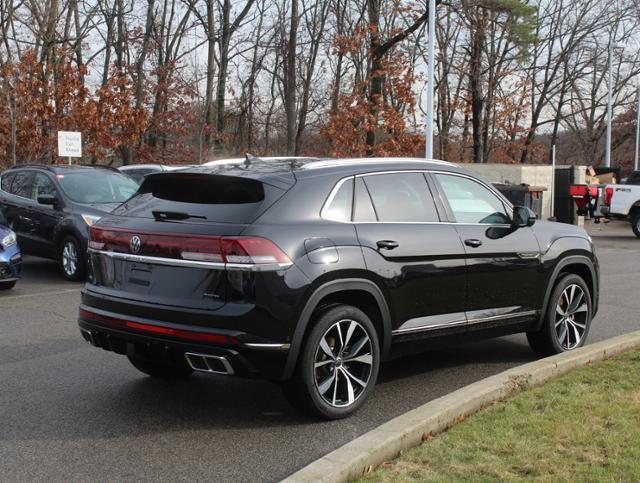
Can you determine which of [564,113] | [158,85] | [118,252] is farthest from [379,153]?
[564,113]

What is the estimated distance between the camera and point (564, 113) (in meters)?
56.0

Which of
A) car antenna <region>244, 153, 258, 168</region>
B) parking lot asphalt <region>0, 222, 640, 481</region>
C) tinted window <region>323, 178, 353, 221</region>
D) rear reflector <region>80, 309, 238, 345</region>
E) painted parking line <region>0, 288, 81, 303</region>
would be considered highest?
car antenna <region>244, 153, 258, 168</region>

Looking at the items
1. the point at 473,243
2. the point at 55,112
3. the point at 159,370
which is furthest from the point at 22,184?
the point at 55,112

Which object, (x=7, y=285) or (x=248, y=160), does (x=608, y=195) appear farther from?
(x=248, y=160)

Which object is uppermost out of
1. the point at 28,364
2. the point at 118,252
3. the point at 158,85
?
the point at 158,85

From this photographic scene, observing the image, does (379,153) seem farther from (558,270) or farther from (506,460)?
(506,460)

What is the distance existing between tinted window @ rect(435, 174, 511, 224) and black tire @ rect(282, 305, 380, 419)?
4.59 ft

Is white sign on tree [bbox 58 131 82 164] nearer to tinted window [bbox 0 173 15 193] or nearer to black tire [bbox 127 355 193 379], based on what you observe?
tinted window [bbox 0 173 15 193]

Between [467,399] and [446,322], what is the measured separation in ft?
2.95

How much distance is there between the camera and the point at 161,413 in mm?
5355

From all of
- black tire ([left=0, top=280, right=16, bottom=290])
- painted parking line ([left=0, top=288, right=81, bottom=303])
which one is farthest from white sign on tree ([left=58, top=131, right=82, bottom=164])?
painted parking line ([left=0, top=288, right=81, bottom=303])

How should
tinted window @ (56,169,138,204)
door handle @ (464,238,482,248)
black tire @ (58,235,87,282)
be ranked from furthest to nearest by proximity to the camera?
tinted window @ (56,169,138,204) → black tire @ (58,235,87,282) → door handle @ (464,238,482,248)

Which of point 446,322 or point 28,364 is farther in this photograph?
point 28,364

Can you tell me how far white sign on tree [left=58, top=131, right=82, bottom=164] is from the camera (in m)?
20.2
